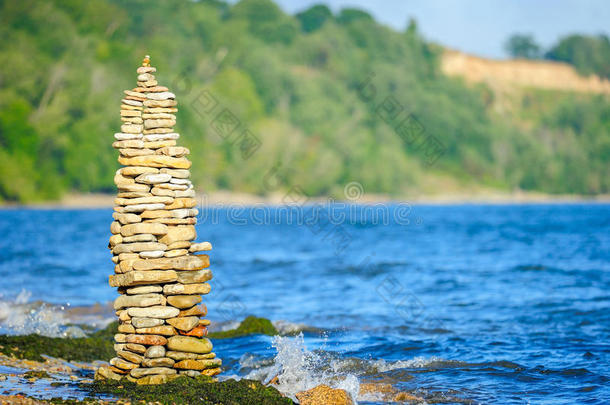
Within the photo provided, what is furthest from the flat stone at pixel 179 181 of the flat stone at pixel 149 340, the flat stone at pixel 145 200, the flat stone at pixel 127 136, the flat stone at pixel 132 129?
the flat stone at pixel 149 340

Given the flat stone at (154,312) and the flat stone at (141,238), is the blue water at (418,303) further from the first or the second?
the flat stone at (141,238)

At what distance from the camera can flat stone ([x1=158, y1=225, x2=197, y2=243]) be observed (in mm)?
13133

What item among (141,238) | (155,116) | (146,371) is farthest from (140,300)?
(155,116)

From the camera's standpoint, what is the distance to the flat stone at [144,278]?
12820 mm

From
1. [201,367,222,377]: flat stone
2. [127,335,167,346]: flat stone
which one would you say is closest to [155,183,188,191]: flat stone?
[127,335,167,346]: flat stone

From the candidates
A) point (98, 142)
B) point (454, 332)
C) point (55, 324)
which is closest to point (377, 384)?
point (454, 332)

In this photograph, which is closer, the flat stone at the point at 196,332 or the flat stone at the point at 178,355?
the flat stone at the point at 178,355

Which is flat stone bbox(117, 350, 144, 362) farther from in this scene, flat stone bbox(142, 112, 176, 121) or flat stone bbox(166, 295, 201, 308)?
flat stone bbox(142, 112, 176, 121)

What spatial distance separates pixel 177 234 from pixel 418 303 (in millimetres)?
15117

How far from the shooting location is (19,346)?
1556cm

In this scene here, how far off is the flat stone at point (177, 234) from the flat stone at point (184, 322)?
136 centimetres

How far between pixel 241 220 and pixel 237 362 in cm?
9708

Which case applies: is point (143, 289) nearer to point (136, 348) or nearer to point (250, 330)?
point (136, 348)

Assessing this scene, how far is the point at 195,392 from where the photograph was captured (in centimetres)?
1212
